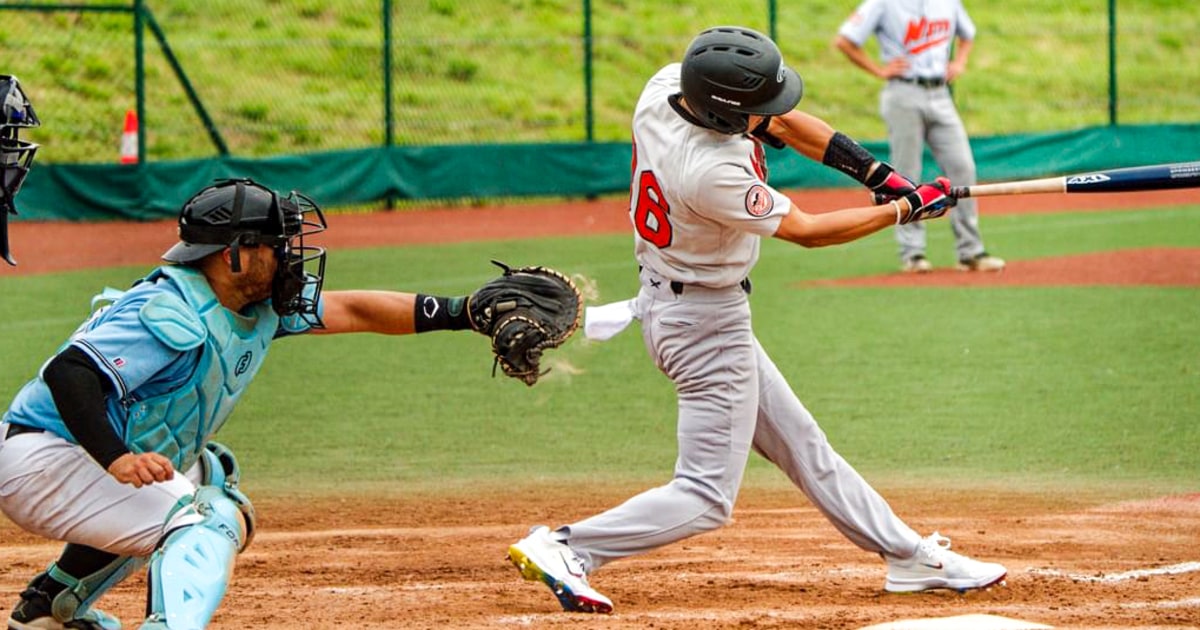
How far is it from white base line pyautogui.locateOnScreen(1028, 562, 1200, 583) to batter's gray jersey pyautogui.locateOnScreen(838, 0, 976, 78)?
7104 mm

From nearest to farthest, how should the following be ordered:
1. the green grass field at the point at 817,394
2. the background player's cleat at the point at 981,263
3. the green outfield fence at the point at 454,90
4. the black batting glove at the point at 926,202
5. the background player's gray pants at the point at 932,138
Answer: the black batting glove at the point at 926,202 < the green grass field at the point at 817,394 < the background player's gray pants at the point at 932,138 < the background player's cleat at the point at 981,263 < the green outfield fence at the point at 454,90

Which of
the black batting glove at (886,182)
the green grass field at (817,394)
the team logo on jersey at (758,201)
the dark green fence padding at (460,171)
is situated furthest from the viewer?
the dark green fence padding at (460,171)

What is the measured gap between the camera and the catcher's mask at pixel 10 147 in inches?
193

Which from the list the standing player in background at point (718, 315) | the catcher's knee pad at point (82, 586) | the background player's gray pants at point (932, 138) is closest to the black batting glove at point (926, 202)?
the standing player in background at point (718, 315)

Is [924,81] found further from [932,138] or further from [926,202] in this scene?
[926,202]

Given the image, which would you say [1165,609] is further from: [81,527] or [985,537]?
[81,527]

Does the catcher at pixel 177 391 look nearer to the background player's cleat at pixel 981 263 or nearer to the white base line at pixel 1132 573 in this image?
the white base line at pixel 1132 573

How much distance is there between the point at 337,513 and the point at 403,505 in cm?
27

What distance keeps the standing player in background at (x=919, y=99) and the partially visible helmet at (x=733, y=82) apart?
738 cm

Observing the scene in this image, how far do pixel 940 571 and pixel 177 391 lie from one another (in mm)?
2370

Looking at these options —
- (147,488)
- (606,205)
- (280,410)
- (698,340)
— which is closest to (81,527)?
(147,488)

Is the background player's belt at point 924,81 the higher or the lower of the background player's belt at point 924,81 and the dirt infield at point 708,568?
the higher

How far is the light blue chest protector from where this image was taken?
13.8ft

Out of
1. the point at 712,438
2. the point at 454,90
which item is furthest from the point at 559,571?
the point at 454,90
